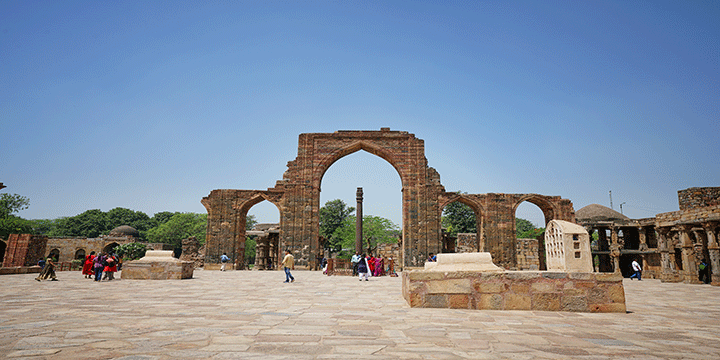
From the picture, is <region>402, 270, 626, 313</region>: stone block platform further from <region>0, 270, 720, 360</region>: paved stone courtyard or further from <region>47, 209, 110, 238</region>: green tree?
<region>47, 209, 110, 238</region>: green tree

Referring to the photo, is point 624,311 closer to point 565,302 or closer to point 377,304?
point 565,302

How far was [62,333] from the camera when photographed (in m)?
3.64

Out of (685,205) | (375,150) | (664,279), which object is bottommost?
(664,279)

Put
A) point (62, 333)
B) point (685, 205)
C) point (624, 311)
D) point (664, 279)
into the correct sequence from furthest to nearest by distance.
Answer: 1. point (685, 205)
2. point (664, 279)
3. point (624, 311)
4. point (62, 333)

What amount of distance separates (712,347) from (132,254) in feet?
128

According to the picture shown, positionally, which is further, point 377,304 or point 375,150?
point 375,150

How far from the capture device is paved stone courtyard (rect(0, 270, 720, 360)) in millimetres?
3037

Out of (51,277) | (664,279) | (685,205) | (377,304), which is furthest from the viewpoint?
(685,205)

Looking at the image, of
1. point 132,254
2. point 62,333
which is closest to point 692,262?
point 62,333

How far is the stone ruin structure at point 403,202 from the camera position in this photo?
22359 millimetres

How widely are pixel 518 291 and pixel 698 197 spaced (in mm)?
20174

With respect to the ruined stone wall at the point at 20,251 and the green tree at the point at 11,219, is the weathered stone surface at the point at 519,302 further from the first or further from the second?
the green tree at the point at 11,219

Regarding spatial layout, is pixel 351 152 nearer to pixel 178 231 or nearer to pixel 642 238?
pixel 642 238

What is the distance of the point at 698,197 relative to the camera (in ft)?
64.0
